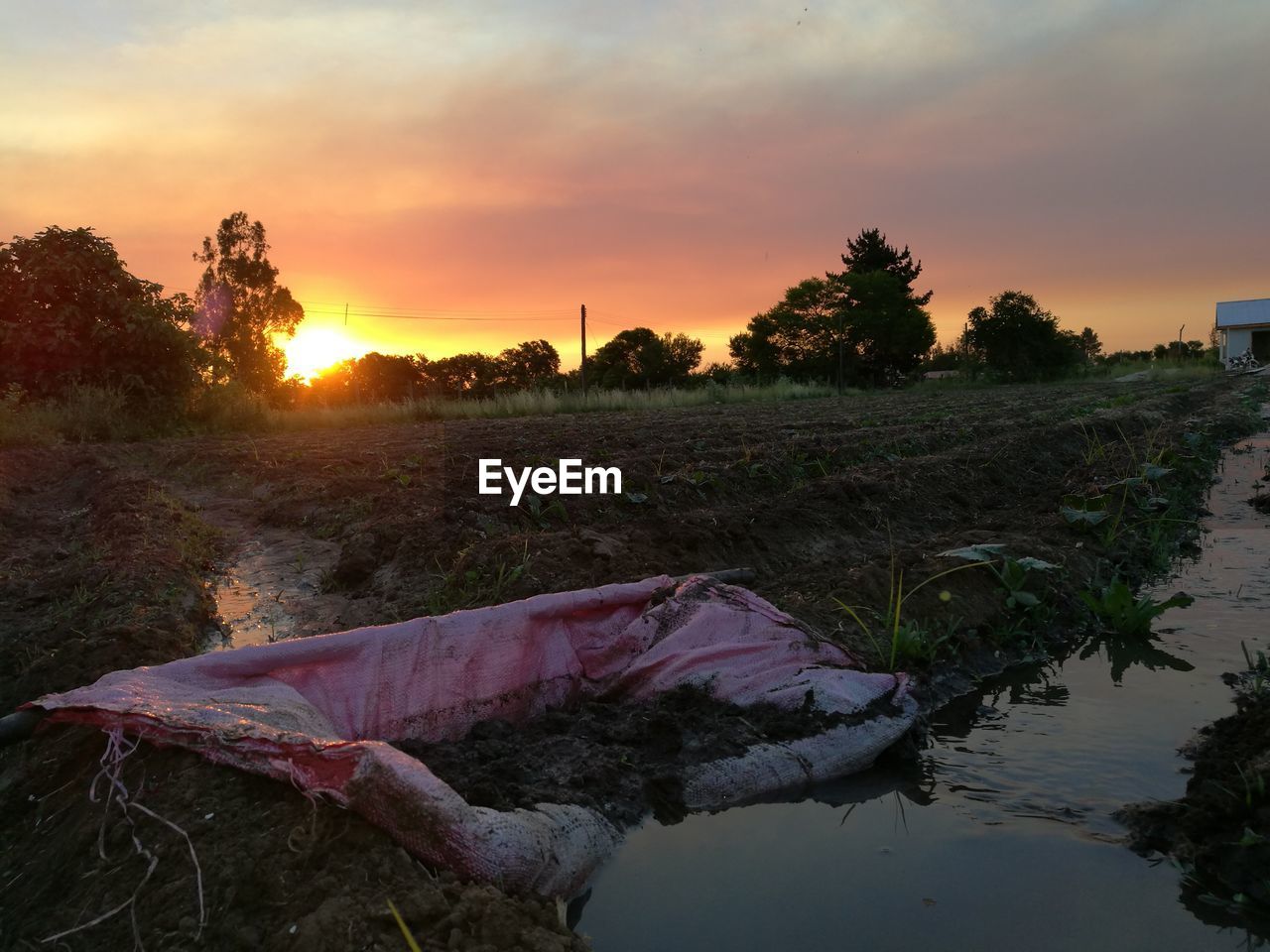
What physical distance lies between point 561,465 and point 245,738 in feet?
21.1

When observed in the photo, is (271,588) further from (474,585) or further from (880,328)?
(880,328)

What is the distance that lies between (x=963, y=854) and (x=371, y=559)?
12.7 ft

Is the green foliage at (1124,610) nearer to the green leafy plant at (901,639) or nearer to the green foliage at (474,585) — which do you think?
the green leafy plant at (901,639)

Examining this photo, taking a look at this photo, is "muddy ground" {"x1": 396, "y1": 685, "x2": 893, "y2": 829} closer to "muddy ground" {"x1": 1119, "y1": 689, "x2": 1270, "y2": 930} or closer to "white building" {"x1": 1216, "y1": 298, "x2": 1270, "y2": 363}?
"muddy ground" {"x1": 1119, "y1": 689, "x2": 1270, "y2": 930}

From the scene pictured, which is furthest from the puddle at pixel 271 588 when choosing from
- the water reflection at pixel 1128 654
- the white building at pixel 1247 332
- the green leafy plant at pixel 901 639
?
the white building at pixel 1247 332

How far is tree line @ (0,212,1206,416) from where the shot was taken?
45.8 feet

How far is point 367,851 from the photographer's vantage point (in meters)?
1.99

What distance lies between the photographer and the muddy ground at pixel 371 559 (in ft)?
6.40

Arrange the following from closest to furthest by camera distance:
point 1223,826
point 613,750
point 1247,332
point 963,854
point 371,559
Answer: point 1223,826, point 963,854, point 613,750, point 371,559, point 1247,332

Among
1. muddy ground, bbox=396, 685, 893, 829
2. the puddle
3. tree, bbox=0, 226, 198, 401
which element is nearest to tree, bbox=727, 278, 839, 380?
tree, bbox=0, 226, 198, 401

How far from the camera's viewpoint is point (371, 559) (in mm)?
5398

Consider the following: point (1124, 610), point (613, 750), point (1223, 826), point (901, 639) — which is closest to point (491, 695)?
point (613, 750)

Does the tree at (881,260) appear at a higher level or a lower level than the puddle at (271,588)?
higher

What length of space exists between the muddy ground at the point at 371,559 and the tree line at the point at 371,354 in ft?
8.90
